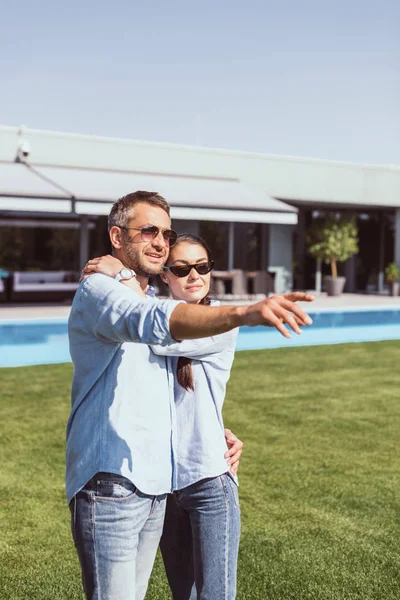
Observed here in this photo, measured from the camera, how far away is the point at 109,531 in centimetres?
213

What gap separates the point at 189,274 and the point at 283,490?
10.8 feet

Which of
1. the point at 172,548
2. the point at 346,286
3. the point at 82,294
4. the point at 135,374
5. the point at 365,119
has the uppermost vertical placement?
the point at 365,119

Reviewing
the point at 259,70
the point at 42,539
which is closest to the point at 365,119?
the point at 259,70

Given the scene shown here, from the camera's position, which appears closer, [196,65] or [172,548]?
[172,548]

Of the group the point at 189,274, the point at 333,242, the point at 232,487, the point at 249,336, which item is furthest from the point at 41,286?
the point at 232,487

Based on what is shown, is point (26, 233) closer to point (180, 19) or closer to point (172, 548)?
point (180, 19)

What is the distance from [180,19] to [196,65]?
735 cm

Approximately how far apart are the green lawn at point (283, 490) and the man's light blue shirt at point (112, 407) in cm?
194

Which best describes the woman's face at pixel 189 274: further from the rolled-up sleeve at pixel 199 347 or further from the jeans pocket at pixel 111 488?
the jeans pocket at pixel 111 488

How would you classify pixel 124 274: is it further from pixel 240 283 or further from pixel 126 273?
pixel 240 283

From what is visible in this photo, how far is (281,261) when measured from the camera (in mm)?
25953

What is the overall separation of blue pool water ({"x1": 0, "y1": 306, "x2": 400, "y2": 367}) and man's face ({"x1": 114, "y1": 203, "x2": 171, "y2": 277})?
9.30m

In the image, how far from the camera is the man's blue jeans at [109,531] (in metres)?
2.13

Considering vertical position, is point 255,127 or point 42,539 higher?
point 255,127
